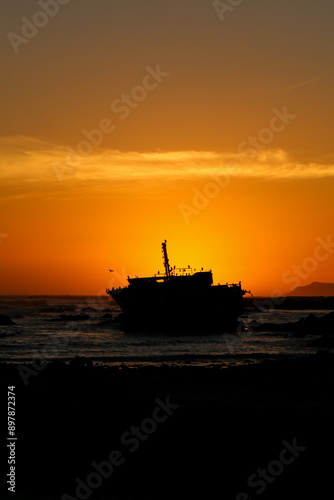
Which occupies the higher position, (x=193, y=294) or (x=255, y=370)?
(x=193, y=294)

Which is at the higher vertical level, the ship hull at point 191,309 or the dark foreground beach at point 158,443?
the ship hull at point 191,309

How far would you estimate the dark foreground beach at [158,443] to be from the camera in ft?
37.5

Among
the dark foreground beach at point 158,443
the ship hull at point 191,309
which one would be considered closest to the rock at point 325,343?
the ship hull at point 191,309

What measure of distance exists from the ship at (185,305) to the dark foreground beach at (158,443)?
1984 inches

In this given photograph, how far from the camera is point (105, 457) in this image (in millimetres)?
12766

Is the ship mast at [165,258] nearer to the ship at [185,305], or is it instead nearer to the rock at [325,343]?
the ship at [185,305]

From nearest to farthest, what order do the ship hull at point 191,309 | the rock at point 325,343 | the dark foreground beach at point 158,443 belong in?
the dark foreground beach at point 158,443
the rock at point 325,343
the ship hull at point 191,309

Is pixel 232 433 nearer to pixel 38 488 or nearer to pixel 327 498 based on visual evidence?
pixel 327 498

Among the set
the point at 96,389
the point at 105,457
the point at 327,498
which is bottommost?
the point at 327,498

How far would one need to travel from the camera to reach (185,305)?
7062 cm

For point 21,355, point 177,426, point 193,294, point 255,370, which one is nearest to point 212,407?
point 177,426

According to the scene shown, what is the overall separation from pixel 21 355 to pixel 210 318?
33584 mm

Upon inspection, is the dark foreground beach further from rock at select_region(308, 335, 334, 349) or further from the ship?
the ship

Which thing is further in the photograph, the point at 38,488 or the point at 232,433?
the point at 232,433
